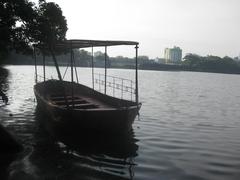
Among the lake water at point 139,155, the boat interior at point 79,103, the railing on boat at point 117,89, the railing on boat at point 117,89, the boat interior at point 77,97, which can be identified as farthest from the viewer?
the railing on boat at point 117,89

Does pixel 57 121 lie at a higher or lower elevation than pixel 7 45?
lower

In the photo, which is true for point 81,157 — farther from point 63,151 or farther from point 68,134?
point 68,134

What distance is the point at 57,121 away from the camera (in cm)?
2020

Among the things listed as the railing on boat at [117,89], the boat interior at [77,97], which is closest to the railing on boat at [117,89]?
the railing on boat at [117,89]

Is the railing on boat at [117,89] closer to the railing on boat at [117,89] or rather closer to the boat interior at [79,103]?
the railing on boat at [117,89]

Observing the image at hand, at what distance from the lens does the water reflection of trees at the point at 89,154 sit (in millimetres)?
13008

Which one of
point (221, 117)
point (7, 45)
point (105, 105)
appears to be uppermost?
point (7, 45)

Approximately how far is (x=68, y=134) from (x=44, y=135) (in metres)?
1.39

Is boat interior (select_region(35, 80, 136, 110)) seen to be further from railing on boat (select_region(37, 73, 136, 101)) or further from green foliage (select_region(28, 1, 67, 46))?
green foliage (select_region(28, 1, 67, 46))

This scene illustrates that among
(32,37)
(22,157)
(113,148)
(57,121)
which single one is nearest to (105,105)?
(57,121)

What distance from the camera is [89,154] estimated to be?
15586mm

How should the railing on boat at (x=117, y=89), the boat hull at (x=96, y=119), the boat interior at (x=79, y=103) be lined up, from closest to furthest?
the boat hull at (x=96, y=119), the boat interior at (x=79, y=103), the railing on boat at (x=117, y=89)

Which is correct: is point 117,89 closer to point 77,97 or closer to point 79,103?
point 77,97

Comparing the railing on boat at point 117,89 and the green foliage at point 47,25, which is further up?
the green foliage at point 47,25
